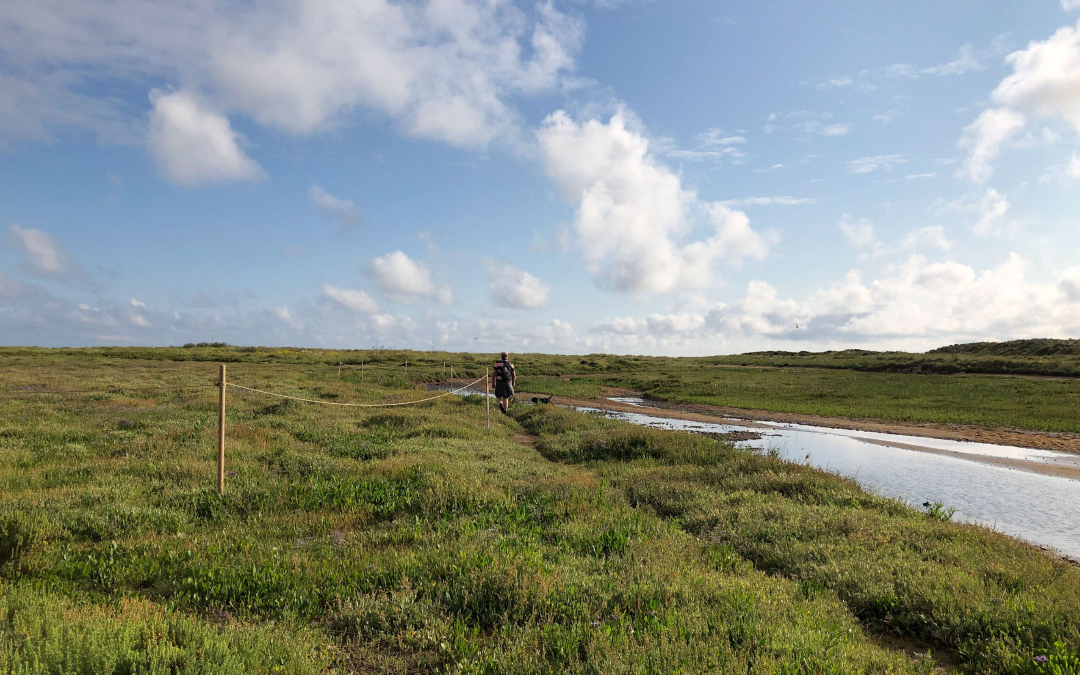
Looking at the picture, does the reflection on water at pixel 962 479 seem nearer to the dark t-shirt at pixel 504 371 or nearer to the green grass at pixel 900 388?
the green grass at pixel 900 388

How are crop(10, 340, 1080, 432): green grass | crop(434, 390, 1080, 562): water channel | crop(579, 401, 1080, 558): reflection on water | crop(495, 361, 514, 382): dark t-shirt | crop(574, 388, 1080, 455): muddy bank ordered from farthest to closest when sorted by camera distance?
crop(10, 340, 1080, 432): green grass < crop(495, 361, 514, 382): dark t-shirt < crop(574, 388, 1080, 455): muddy bank < crop(434, 390, 1080, 562): water channel < crop(579, 401, 1080, 558): reflection on water

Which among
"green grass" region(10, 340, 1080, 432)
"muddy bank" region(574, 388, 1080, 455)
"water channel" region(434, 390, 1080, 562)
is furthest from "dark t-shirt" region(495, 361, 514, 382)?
"green grass" region(10, 340, 1080, 432)

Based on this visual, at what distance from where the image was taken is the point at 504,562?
22.8 feet

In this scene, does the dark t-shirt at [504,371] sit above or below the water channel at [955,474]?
above

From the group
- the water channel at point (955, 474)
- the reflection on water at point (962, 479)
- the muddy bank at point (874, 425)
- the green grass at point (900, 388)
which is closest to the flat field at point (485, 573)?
the reflection on water at point (962, 479)

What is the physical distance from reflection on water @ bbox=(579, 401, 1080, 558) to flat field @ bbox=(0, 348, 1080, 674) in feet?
9.44

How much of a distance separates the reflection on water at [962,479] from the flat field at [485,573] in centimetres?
288

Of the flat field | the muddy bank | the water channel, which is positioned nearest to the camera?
the flat field

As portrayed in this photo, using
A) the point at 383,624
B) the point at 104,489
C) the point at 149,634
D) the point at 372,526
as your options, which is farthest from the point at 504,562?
the point at 104,489

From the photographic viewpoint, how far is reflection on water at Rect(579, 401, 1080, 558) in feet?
40.5

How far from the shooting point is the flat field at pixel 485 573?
16.3ft

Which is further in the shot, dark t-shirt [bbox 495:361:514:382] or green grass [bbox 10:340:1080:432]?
green grass [bbox 10:340:1080:432]

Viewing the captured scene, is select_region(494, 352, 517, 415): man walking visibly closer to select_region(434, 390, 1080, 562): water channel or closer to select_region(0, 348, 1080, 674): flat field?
select_region(434, 390, 1080, 562): water channel

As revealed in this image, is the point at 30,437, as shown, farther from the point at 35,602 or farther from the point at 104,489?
the point at 35,602
